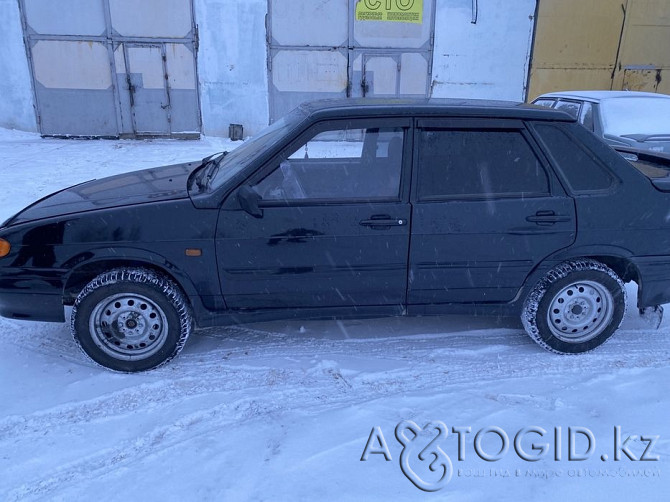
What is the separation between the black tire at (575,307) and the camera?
139 inches

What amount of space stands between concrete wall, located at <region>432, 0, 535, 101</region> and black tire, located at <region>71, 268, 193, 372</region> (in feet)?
33.8

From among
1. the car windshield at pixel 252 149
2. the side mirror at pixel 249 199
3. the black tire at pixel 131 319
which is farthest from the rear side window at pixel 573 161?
the black tire at pixel 131 319

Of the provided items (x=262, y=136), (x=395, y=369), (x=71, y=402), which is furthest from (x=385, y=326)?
(x=71, y=402)

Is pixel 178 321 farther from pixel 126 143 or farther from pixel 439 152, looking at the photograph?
pixel 126 143

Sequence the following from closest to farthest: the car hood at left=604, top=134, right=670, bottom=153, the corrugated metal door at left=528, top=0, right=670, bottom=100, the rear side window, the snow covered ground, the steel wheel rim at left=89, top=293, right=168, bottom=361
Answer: the snow covered ground
the steel wheel rim at left=89, top=293, right=168, bottom=361
the rear side window
the car hood at left=604, top=134, right=670, bottom=153
the corrugated metal door at left=528, top=0, right=670, bottom=100

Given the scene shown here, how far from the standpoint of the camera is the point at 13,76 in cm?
1169

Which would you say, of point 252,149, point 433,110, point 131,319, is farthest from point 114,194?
point 433,110

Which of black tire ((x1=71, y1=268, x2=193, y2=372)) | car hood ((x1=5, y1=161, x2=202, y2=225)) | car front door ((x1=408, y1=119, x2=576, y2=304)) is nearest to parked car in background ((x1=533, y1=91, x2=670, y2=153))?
car front door ((x1=408, y1=119, x2=576, y2=304))

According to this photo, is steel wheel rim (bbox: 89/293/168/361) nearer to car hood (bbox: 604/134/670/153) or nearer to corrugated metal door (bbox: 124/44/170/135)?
car hood (bbox: 604/134/670/153)

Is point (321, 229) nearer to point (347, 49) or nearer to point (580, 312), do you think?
point (580, 312)

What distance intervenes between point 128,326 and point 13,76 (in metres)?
11.0

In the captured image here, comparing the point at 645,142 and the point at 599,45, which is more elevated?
the point at 599,45

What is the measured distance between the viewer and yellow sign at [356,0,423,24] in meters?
11.5

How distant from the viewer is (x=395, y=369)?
11.4 feet
